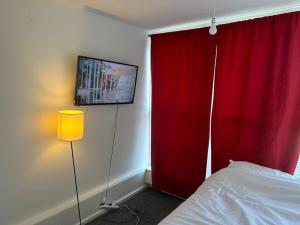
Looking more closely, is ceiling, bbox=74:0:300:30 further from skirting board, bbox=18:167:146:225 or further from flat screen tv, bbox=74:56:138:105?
skirting board, bbox=18:167:146:225

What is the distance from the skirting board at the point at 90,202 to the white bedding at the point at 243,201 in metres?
1.33

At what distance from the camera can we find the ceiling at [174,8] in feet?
6.01

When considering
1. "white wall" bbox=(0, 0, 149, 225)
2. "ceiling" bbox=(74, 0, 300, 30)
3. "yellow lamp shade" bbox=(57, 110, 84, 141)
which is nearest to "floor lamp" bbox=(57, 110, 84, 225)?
"yellow lamp shade" bbox=(57, 110, 84, 141)

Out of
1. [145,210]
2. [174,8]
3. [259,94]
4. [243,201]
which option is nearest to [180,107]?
[259,94]

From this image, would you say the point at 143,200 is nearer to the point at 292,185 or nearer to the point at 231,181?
the point at 231,181

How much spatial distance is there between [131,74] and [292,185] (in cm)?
189

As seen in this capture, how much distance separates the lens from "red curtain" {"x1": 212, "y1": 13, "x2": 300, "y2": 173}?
1.93 meters

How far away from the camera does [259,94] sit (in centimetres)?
210

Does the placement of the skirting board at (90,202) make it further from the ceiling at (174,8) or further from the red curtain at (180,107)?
the ceiling at (174,8)

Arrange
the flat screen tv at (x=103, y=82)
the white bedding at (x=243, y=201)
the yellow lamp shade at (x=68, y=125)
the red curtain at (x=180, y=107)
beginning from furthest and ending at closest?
the red curtain at (x=180, y=107), the flat screen tv at (x=103, y=82), the yellow lamp shade at (x=68, y=125), the white bedding at (x=243, y=201)

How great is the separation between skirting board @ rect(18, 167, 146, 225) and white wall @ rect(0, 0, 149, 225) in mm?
60

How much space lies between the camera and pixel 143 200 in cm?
280

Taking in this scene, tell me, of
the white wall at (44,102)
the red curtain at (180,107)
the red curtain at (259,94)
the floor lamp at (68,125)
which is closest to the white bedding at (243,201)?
the red curtain at (259,94)

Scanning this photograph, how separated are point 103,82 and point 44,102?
0.61 meters
